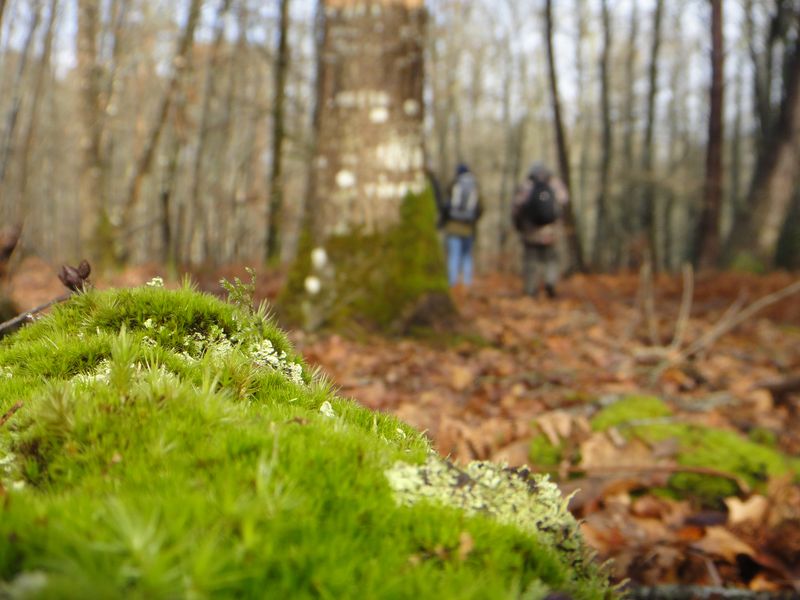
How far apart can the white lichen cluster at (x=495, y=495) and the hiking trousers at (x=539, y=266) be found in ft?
33.5

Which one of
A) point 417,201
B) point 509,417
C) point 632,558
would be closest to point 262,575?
point 632,558

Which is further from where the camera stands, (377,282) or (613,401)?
(377,282)

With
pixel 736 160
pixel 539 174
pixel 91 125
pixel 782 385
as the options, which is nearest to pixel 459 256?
pixel 539 174

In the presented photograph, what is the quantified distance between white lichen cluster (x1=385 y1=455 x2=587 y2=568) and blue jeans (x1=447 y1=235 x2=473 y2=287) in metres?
11.7

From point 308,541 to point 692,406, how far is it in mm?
4259

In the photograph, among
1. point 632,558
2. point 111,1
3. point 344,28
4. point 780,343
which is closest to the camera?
point 632,558

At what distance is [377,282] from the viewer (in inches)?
242

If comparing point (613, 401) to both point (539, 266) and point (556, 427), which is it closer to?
point (556, 427)

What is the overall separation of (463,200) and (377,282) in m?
7.03

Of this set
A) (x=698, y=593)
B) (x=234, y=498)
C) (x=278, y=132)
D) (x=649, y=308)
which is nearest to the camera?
(x=234, y=498)

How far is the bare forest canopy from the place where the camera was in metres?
12.5

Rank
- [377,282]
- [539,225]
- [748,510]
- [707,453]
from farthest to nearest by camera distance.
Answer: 1. [539,225]
2. [377,282]
3. [707,453]
4. [748,510]

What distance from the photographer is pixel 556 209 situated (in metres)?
11.2

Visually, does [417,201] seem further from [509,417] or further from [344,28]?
[509,417]
